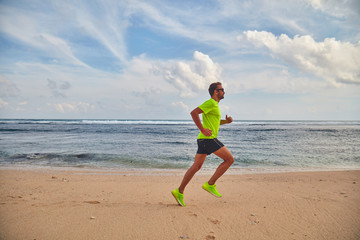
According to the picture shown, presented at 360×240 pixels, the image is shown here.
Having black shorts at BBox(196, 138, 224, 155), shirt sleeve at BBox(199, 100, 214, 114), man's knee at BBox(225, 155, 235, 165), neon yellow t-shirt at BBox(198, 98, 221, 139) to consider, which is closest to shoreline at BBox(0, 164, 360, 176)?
man's knee at BBox(225, 155, 235, 165)

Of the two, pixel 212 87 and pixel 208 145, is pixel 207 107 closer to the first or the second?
pixel 212 87

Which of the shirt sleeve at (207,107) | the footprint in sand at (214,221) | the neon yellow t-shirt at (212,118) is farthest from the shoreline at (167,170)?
the shirt sleeve at (207,107)

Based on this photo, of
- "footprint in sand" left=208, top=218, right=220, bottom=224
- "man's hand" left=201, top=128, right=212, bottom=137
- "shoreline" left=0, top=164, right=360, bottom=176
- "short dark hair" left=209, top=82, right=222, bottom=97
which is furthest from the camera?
"shoreline" left=0, top=164, right=360, bottom=176

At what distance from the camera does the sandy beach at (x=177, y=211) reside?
286 centimetres

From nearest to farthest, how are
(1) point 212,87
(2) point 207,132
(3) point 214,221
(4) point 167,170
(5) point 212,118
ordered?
(3) point 214,221 → (2) point 207,132 → (5) point 212,118 → (1) point 212,87 → (4) point 167,170

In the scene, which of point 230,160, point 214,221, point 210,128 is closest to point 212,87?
A: point 210,128

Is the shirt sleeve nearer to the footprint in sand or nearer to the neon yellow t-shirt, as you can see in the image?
the neon yellow t-shirt

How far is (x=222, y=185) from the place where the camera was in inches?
218

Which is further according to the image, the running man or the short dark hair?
the short dark hair

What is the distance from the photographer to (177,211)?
142 inches

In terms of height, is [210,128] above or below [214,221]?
above

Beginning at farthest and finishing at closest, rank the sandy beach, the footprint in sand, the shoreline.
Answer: the shoreline
the footprint in sand
the sandy beach

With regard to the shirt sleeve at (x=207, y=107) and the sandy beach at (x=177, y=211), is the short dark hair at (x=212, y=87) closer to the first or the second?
the shirt sleeve at (x=207, y=107)

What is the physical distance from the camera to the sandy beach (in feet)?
9.37
